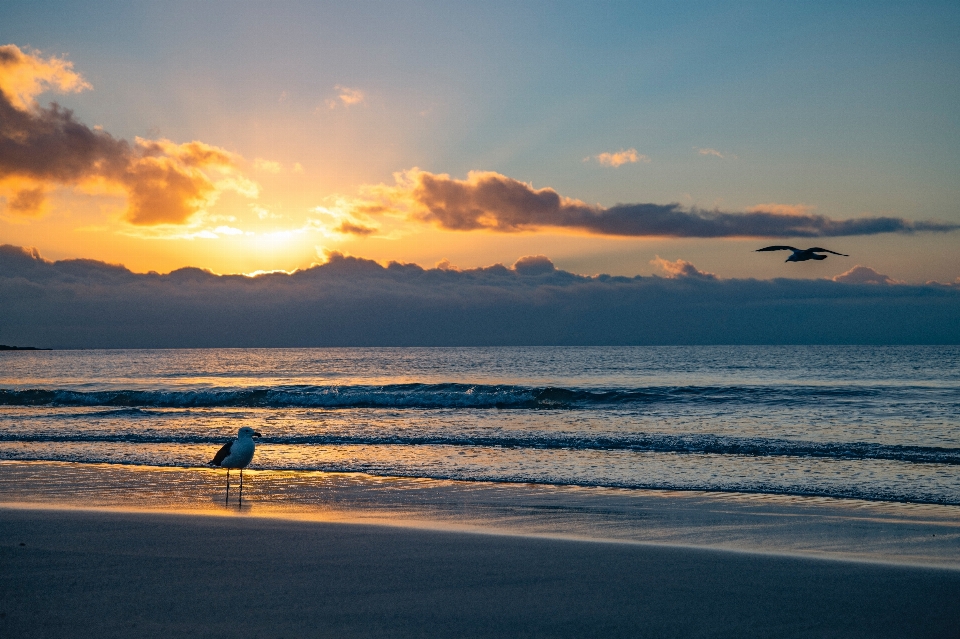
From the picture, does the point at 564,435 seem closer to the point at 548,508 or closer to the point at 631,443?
the point at 631,443

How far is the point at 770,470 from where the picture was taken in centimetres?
1266

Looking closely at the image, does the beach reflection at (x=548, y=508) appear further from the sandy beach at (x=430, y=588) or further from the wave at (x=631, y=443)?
the wave at (x=631, y=443)

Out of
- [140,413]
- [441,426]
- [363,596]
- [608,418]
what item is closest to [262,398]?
[140,413]

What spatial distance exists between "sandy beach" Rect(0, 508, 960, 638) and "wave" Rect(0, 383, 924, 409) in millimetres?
20518

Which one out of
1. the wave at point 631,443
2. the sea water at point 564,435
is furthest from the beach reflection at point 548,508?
the wave at point 631,443

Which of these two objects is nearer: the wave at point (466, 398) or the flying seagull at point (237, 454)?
the flying seagull at point (237, 454)

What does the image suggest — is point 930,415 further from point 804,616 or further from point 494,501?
point 804,616

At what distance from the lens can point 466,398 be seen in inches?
1150

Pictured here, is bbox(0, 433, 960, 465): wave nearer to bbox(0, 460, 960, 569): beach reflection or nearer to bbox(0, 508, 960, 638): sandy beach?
bbox(0, 460, 960, 569): beach reflection

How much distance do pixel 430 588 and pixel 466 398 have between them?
2363 centimetres

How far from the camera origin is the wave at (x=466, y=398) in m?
28.6

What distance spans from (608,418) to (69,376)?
47.6m

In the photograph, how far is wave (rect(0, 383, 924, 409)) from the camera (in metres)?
28.6

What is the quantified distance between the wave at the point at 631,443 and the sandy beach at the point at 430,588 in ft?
28.6
